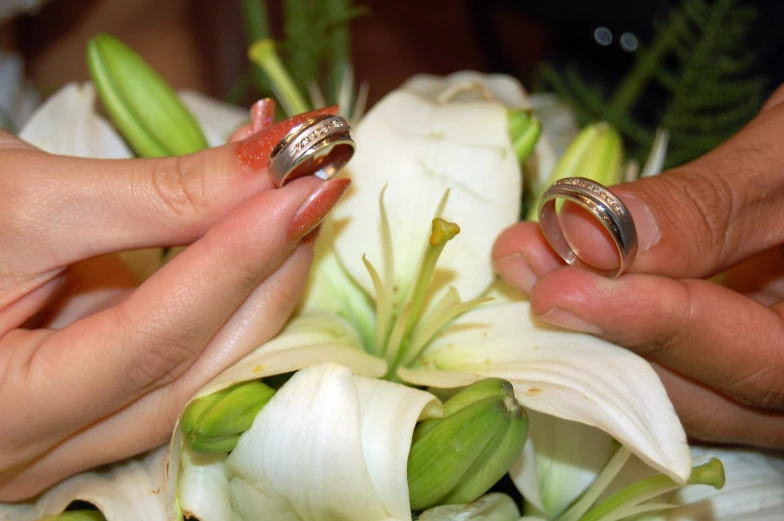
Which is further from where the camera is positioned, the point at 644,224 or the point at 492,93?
the point at 492,93

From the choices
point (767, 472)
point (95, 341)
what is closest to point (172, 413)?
point (95, 341)

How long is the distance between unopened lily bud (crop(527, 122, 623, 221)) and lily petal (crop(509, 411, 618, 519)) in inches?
5.2

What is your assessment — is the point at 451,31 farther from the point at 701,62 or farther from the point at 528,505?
the point at 528,505

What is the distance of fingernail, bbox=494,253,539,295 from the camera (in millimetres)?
411

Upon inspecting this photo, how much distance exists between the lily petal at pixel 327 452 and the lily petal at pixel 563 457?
99 mm

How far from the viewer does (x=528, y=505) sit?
390mm

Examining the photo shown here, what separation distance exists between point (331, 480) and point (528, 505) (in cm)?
13

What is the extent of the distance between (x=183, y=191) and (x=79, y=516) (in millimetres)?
155

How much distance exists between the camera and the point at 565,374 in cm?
36

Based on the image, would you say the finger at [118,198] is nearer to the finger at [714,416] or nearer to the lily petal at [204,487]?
the lily petal at [204,487]

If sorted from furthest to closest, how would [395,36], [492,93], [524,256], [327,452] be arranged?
[395,36] → [492,93] → [524,256] → [327,452]

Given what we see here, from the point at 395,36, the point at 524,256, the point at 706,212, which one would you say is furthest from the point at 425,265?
the point at 395,36

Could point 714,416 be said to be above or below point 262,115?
below

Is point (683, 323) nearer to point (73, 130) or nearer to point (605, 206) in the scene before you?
point (605, 206)
